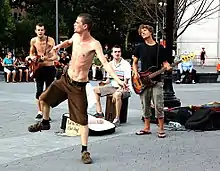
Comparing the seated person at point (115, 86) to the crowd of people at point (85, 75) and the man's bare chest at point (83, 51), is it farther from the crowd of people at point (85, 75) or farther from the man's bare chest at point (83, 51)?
the man's bare chest at point (83, 51)

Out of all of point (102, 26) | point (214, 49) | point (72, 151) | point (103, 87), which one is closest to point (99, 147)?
point (72, 151)

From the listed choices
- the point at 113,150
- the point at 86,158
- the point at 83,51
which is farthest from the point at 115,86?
the point at 86,158

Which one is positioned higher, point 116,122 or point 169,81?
point 169,81

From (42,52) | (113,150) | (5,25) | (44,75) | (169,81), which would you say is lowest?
(113,150)

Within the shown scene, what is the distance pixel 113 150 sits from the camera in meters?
7.50

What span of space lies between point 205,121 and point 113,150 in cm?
247

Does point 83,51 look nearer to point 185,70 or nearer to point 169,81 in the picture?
point 169,81

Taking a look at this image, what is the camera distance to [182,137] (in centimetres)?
866

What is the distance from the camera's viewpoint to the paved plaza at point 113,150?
654 centimetres

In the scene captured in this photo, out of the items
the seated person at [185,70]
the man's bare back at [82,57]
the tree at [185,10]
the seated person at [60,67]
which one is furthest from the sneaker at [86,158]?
the tree at [185,10]

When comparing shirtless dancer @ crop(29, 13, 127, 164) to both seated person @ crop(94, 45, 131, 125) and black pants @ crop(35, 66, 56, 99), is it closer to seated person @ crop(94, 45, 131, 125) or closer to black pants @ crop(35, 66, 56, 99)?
seated person @ crop(94, 45, 131, 125)

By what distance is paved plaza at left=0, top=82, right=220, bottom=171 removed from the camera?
6.54 meters

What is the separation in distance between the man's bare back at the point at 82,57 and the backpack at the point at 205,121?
3192mm

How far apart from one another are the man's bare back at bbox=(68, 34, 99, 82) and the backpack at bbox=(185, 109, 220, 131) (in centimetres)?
319
